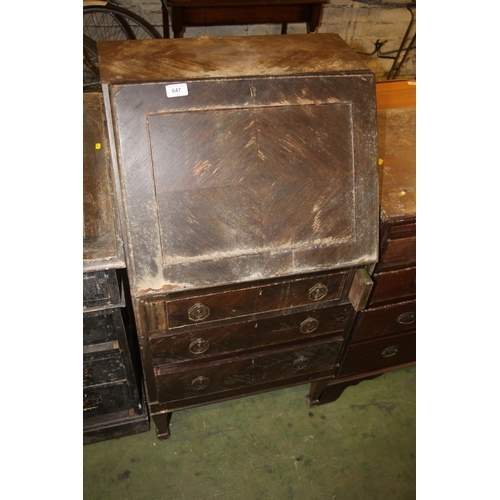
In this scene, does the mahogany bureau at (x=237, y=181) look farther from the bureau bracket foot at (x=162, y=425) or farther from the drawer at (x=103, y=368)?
the bureau bracket foot at (x=162, y=425)

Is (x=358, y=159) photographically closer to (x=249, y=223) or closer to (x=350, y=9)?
(x=249, y=223)

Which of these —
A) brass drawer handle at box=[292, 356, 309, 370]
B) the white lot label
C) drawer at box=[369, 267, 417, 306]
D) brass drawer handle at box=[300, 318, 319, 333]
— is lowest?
brass drawer handle at box=[292, 356, 309, 370]

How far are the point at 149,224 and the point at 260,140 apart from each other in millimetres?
462

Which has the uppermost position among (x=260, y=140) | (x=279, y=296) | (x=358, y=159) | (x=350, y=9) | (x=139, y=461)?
(x=350, y=9)

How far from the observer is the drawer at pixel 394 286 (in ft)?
5.71

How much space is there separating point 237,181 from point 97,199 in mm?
524

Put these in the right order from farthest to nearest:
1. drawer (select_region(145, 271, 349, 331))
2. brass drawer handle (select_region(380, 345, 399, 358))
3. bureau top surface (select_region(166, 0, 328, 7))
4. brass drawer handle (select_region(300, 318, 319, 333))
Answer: bureau top surface (select_region(166, 0, 328, 7)) < brass drawer handle (select_region(380, 345, 399, 358)) < brass drawer handle (select_region(300, 318, 319, 333)) < drawer (select_region(145, 271, 349, 331))

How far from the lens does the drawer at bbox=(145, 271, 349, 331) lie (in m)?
1.49

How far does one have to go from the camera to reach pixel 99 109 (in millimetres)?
1730

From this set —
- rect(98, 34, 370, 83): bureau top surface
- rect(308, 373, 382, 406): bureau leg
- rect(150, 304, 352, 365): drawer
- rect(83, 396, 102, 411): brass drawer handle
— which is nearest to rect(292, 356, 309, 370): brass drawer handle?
rect(150, 304, 352, 365): drawer

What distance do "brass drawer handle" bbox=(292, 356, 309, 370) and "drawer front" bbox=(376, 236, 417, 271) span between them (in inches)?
21.3

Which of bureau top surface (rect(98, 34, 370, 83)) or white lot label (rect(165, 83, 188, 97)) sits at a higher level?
bureau top surface (rect(98, 34, 370, 83))

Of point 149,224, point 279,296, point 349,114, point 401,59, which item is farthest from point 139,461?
point 401,59

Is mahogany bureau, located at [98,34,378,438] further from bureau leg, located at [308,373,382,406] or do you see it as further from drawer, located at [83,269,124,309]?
bureau leg, located at [308,373,382,406]
